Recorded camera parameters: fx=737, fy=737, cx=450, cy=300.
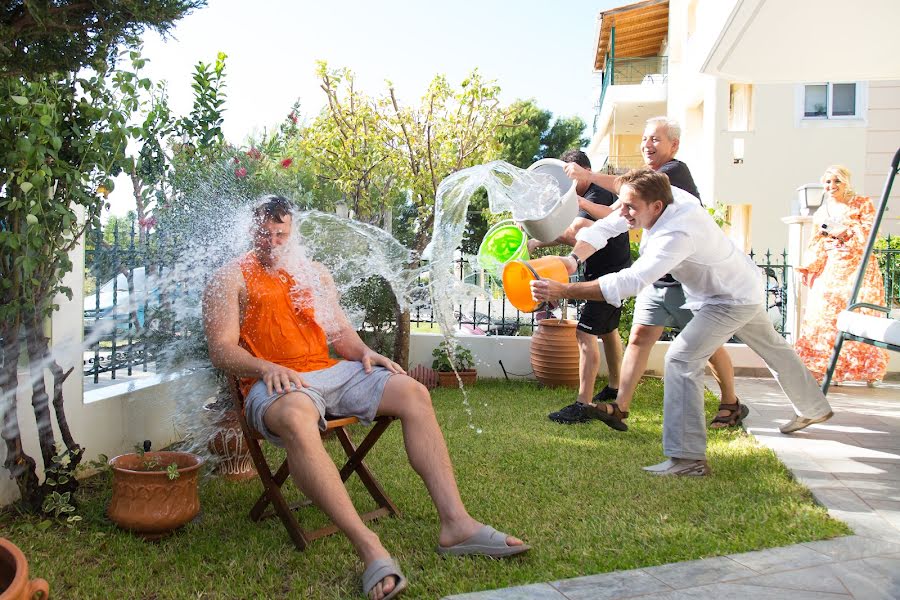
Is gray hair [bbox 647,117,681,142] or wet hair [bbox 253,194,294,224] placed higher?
gray hair [bbox 647,117,681,142]

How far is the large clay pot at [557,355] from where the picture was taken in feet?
22.5

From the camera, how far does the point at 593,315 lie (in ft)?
18.3

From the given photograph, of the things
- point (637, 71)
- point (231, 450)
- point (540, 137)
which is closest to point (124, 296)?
point (231, 450)

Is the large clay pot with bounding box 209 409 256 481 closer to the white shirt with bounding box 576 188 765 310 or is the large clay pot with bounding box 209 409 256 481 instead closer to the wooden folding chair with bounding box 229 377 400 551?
the wooden folding chair with bounding box 229 377 400 551

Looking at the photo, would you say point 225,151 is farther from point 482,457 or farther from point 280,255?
point 482,457

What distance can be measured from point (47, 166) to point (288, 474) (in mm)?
1635

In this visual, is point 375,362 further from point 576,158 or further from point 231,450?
point 576,158

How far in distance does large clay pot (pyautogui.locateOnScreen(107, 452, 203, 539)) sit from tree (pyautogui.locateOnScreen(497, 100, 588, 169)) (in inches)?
1141

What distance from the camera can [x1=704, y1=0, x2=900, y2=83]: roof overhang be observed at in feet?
14.6

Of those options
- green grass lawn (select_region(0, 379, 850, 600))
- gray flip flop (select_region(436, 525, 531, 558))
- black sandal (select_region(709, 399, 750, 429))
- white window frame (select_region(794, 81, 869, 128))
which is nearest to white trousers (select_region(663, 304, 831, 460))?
green grass lawn (select_region(0, 379, 850, 600))

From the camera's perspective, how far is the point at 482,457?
4.45m

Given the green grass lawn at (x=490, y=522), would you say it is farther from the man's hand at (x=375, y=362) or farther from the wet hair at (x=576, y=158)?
the wet hair at (x=576, y=158)

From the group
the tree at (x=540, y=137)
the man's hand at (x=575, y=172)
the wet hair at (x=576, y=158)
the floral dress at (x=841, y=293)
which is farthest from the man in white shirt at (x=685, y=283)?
the tree at (x=540, y=137)

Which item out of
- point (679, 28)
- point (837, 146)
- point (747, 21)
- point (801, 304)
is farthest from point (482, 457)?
point (679, 28)
